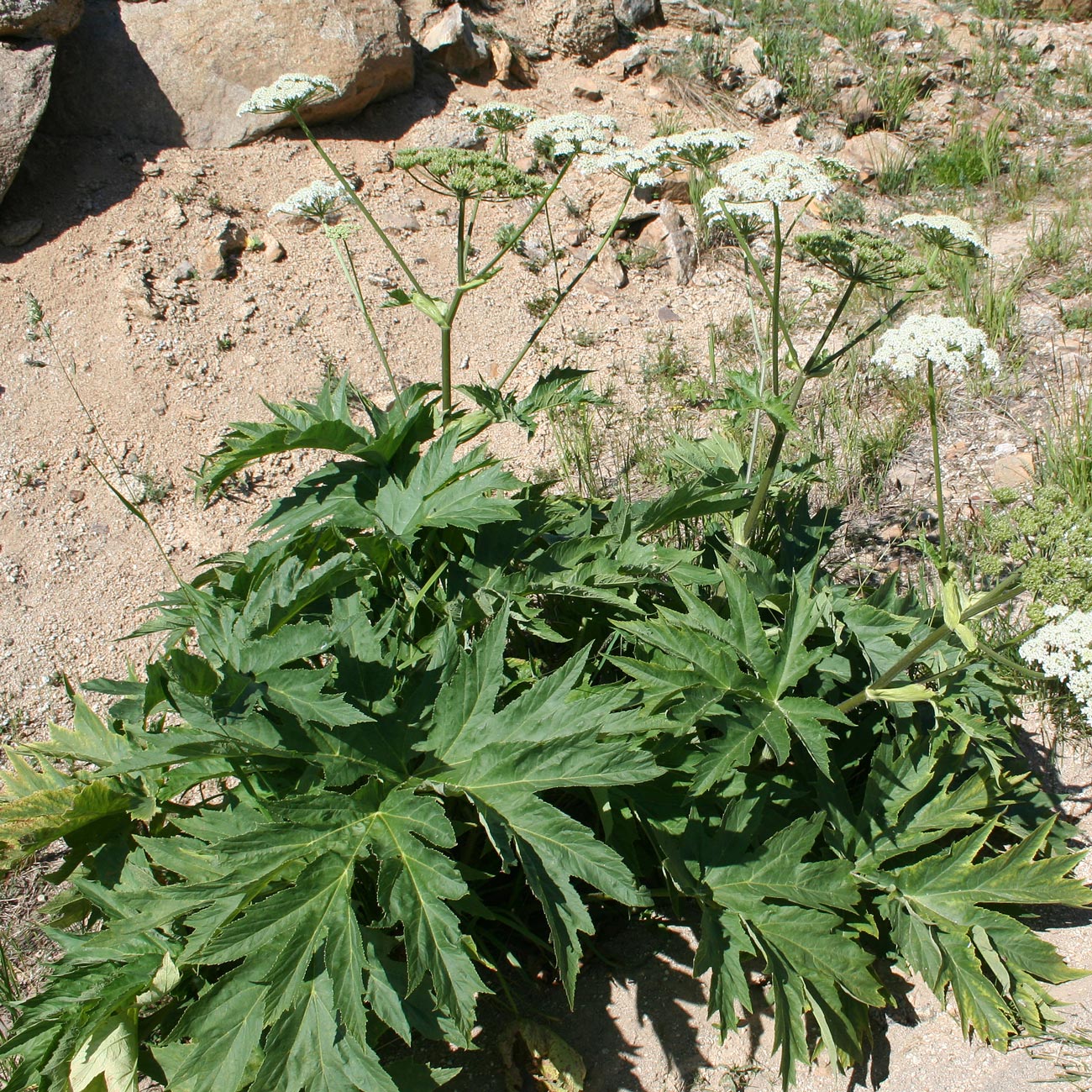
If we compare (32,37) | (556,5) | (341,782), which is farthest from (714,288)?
(341,782)

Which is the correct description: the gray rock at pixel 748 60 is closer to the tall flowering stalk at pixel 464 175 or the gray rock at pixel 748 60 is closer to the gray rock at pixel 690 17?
the gray rock at pixel 690 17

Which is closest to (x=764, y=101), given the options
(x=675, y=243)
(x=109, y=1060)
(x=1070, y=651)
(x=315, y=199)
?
(x=675, y=243)

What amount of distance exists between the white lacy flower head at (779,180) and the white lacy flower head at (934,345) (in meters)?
0.65

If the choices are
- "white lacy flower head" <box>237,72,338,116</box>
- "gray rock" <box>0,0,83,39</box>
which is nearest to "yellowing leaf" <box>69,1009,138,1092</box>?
"white lacy flower head" <box>237,72,338,116</box>

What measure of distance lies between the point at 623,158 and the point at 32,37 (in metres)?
4.51

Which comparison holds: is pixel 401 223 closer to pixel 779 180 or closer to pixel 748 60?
pixel 779 180

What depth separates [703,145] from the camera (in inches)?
130

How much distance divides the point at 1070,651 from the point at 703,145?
2.17 m

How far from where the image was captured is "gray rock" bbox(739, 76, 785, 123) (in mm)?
8359

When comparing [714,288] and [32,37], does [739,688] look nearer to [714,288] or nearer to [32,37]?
[714,288]

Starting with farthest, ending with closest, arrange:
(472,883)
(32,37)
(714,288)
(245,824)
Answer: (714,288) → (32,37) → (472,883) → (245,824)

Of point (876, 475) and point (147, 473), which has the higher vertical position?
point (147, 473)

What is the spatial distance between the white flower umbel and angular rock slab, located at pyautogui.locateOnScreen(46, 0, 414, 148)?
6.40m

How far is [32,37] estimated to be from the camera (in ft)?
18.9
